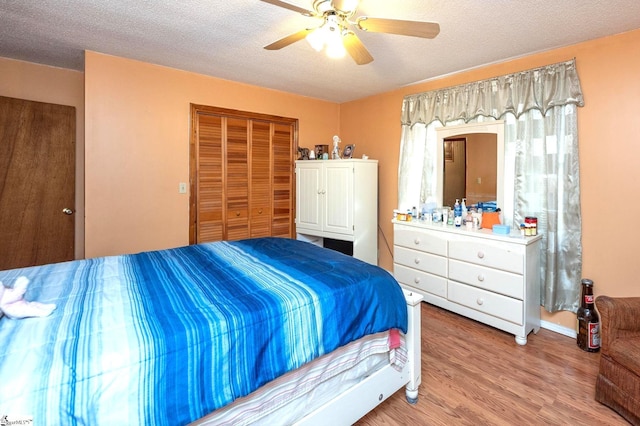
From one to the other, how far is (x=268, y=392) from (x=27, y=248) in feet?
9.70

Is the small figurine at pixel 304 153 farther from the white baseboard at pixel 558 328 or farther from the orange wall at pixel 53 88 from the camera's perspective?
the white baseboard at pixel 558 328

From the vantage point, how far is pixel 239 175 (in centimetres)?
362

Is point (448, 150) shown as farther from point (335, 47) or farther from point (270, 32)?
point (270, 32)

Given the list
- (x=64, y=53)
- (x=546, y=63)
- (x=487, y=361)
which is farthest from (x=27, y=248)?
(x=546, y=63)

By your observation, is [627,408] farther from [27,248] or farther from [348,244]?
[27,248]

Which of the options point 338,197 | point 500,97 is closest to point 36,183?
point 338,197

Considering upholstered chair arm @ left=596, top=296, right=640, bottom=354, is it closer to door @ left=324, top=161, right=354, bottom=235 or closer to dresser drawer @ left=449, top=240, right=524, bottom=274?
dresser drawer @ left=449, top=240, right=524, bottom=274

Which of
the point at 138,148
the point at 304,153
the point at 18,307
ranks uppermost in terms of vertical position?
the point at 304,153

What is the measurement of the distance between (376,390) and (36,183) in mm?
3362

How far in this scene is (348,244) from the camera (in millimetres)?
3695

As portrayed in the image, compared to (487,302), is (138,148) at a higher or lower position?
higher

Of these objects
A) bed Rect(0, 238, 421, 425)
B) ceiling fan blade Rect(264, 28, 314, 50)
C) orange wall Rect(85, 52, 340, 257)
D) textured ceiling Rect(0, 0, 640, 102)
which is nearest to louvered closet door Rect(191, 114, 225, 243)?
orange wall Rect(85, 52, 340, 257)

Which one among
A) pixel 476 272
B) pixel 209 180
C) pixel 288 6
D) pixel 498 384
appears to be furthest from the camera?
pixel 209 180

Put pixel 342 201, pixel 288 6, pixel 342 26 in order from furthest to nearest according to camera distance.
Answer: pixel 342 201 < pixel 342 26 < pixel 288 6
